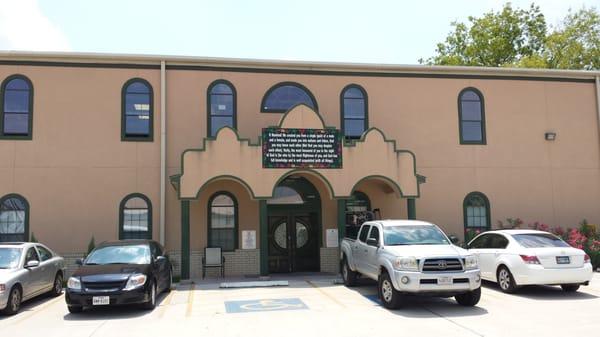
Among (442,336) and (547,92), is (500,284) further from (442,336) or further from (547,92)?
(547,92)

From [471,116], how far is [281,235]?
27.8ft

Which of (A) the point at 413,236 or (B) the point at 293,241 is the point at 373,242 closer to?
(A) the point at 413,236

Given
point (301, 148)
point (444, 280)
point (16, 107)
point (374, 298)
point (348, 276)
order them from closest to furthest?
point (444, 280)
point (374, 298)
point (348, 276)
point (301, 148)
point (16, 107)

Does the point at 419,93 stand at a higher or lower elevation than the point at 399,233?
higher

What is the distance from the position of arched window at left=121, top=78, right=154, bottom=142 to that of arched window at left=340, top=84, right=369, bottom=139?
6.73m

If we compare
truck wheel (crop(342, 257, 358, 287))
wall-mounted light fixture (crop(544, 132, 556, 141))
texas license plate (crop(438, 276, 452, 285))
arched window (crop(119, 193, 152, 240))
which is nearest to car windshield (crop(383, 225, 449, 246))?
texas license plate (crop(438, 276, 452, 285))

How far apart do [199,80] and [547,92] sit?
1334 centimetres

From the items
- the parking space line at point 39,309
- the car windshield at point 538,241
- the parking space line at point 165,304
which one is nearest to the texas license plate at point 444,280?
the car windshield at point 538,241

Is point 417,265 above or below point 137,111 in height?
below

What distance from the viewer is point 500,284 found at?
1251cm

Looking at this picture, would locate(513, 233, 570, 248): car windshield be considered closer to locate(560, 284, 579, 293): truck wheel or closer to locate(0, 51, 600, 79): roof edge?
locate(560, 284, 579, 293): truck wheel

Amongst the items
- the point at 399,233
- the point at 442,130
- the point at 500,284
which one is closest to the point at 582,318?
the point at 500,284

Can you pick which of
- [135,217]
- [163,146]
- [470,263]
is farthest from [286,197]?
[470,263]

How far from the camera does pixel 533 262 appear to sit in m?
11.6
